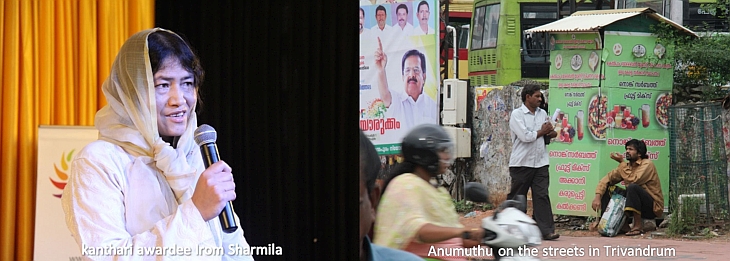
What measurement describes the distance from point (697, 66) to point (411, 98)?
3.57ft

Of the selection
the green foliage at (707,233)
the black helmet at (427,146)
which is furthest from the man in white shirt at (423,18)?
the green foliage at (707,233)

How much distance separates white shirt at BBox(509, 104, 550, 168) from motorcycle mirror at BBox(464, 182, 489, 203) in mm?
141

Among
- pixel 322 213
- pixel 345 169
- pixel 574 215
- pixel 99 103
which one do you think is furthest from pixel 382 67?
pixel 99 103

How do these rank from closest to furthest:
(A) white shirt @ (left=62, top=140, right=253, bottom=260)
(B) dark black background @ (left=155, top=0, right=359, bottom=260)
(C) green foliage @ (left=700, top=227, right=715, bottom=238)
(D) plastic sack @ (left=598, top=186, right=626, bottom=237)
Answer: (A) white shirt @ (left=62, top=140, right=253, bottom=260) < (C) green foliage @ (left=700, top=227, right=715, bottom=238) < (D) plastic sack @ (left=598, top=186, right=626, bottom=237) < (B) dark black background @ (left=155, top=0, right=359, bottom=260)

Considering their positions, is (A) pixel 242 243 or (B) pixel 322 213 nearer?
(A) pixel 242 243

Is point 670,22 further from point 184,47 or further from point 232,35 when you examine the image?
point 232,35

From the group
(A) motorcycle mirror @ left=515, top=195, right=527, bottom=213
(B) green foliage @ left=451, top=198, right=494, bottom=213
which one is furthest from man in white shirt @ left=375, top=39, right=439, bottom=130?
(A) motorcycle mirror @ left=515, top=195, right=527, bottom=213

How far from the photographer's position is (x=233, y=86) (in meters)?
3.97

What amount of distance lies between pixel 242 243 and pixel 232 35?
2.37 meters

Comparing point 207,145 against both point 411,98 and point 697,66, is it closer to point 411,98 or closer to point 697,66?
point 411,98

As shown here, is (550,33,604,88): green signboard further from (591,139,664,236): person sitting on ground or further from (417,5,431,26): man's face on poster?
(417,5,431,26): man's face on poster

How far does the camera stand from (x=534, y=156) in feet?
9.57

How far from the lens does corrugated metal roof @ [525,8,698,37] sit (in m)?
2.71

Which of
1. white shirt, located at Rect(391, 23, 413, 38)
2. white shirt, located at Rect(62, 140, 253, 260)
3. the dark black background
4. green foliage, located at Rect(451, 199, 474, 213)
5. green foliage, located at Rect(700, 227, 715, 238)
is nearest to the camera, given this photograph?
white shirt, located at Rect(62, 140, 253, 260)
